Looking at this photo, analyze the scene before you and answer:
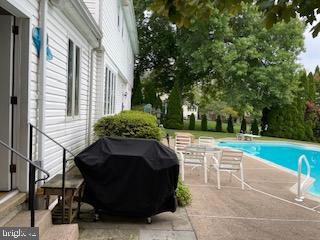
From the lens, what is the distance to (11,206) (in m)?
4.62

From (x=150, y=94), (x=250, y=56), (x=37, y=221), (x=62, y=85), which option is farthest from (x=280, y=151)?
(x=37, y=221)

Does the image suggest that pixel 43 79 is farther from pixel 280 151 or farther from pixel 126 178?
pixel 280 151

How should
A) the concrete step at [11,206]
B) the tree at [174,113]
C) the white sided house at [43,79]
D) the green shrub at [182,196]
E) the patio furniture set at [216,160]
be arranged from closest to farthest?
the concrete step at [11,206] < the white sided house at [43,79] < the green shrub at [182,196] < the patio furniture set at [216,160] < the tree at [174,113]

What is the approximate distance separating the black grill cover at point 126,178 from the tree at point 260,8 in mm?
2525

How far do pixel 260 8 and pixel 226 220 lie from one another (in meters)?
4.01

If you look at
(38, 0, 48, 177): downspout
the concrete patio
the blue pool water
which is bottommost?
the blue pool water

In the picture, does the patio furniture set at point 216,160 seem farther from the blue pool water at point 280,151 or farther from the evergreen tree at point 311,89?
the evergreen tree at point 311,89

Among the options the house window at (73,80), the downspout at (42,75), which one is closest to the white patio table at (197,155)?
the house window at (73,80)

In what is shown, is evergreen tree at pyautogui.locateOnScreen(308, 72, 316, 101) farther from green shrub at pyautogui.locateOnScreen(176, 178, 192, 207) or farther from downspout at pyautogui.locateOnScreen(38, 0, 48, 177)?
downspout at pyautogui.locateOnScreen(38, 0, 48, 177)

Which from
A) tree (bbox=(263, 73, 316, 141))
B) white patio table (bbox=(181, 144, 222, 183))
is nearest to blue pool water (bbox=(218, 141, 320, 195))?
tree (bbox=(263, 73, 316, 141))

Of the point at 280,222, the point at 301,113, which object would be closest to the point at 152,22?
the point at 301,113

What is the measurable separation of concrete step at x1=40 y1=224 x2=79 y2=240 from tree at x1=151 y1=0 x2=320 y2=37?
8.47 feet

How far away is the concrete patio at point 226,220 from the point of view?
18.5 feet

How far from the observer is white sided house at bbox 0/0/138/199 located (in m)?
5.09
